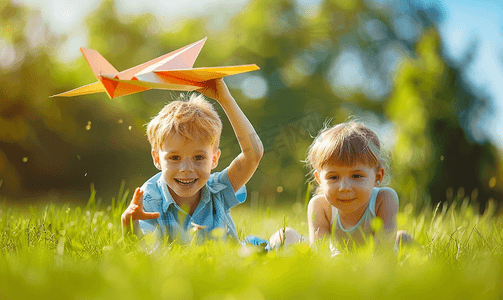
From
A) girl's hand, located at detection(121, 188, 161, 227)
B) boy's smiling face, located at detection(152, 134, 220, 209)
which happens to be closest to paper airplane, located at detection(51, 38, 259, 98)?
boy's smiling face, located at detection(152, 134, 220, 209)

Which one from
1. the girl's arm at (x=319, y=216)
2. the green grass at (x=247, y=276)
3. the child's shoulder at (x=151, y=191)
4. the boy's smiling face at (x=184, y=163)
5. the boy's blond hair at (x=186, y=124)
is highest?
the boy's blond hair at (x=186, y=124)

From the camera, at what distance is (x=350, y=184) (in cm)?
242

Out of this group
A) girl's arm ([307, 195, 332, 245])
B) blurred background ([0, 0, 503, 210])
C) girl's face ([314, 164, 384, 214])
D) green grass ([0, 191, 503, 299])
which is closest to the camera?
green grass ([0, 191, 503, 299])

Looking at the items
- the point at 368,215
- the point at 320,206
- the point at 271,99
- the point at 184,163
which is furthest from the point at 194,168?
the point at 271,99

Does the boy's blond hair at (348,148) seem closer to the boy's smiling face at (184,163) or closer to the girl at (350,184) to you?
the girl at (350,184)

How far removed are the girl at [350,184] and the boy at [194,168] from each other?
1.44 ft

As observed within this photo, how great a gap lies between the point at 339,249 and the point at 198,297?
46.6 inches

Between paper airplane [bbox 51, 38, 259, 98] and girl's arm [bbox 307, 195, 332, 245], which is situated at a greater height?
paper airplane [bbox 51, 38, 259, 98]

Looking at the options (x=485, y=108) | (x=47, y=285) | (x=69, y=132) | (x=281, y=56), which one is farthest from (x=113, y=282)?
(x=281, y=56)

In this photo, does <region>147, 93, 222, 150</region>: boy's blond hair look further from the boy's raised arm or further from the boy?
the boy's raised arm

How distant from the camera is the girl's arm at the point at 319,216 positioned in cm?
264

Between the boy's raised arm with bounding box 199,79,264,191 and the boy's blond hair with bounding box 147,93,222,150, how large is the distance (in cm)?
16

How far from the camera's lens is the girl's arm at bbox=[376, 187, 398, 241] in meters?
2.50

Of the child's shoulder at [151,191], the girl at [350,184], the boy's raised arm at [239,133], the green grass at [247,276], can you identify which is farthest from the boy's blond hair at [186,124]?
the green grass at [247,276]
